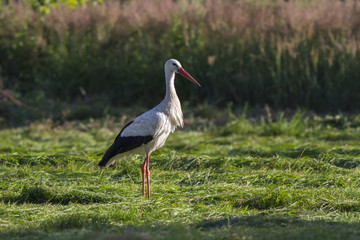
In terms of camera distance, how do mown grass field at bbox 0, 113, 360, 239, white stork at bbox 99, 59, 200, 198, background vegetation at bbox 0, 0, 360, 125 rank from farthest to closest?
background vegetation at bbox 0, 0, 360, 125, white stork at bbox 99, 59, 200, 198, mown grass field at bbox 0, 113, 360, 239

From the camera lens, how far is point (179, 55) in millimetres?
10781

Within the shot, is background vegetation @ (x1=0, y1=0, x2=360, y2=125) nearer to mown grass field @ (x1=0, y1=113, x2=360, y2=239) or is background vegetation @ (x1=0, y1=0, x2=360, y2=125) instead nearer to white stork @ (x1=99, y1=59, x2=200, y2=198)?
mown grass field @ (x1=0, y1=113, x2=360, y2=239)

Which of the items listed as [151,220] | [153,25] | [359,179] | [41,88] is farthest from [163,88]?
[151,220]

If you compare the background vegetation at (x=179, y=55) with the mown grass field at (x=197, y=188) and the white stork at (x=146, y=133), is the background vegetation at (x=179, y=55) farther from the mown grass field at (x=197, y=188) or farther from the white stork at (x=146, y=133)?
the white stork at (x=146, y=133)

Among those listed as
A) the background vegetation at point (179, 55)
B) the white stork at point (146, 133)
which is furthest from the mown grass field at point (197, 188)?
the background vegetation at point (179, 55)

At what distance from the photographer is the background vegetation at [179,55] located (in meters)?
9.93

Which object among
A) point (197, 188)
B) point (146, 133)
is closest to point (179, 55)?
point (146, 133)

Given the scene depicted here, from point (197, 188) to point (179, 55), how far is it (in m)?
5.87

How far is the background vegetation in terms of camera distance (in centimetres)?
993

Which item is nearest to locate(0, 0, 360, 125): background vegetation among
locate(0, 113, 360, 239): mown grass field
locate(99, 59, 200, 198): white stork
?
locate(0, 113, 360, 239): mown grass field

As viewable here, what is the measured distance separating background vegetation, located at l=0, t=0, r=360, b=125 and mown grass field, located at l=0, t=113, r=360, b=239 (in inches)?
69.7

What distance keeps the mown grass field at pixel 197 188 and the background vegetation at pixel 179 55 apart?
5.81 ft

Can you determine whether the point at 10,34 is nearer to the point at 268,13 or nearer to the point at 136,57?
the point at 136,57

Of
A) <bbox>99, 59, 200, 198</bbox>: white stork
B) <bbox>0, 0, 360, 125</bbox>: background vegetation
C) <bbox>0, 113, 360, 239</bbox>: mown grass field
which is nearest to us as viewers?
<bbox>0, 113, 360, 239</bbox>: mown grass field
